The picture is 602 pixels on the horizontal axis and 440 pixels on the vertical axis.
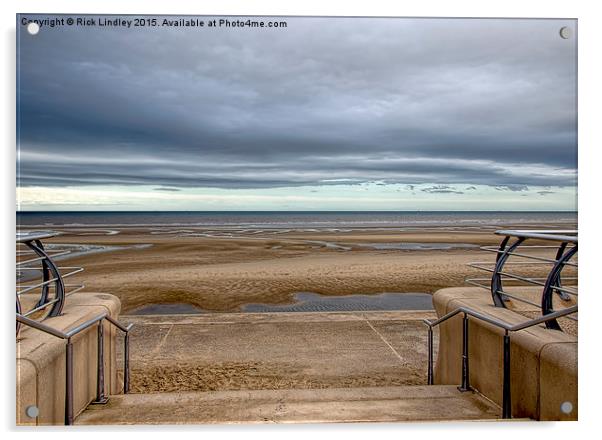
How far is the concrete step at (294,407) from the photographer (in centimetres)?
395

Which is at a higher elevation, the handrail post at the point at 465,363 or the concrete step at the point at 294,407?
the handrail post at the point at 465,363

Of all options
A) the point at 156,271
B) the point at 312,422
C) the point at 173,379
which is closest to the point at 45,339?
the point at 312,422

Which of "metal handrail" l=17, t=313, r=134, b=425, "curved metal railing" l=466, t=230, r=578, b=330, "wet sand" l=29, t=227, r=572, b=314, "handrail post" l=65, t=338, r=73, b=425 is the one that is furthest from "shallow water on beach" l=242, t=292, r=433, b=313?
"handrail post" l=65, t=338, r=73, b=425

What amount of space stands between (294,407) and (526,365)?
177 cm

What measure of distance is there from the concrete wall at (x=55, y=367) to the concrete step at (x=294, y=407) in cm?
26

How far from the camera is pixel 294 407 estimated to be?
4121 millimetres

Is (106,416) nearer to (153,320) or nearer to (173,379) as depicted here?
(173,379)

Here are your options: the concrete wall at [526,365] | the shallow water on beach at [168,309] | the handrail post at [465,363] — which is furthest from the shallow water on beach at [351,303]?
the concrete wall at [526,365]

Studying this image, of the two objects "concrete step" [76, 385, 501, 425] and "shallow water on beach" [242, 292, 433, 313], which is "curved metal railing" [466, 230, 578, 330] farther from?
"shallow water on beach" [242, 292, 433, 313]

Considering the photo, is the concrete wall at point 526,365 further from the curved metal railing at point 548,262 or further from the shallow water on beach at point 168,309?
the shallow water on beach at point 168,309

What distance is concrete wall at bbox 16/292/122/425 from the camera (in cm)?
349

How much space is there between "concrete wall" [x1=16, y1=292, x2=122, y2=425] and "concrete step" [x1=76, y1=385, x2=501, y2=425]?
26cm

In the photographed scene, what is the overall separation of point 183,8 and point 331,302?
9246 millimetres

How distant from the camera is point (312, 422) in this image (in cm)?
390
